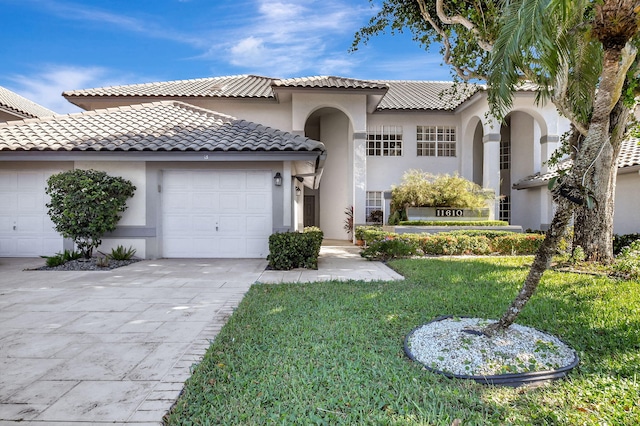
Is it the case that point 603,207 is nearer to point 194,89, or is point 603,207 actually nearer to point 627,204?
point 627,204

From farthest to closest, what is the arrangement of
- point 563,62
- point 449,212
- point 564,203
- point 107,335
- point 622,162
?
1. point 449,212
2. point 622,162
3. point 563,62
4. point 107,335
5. point 564,203

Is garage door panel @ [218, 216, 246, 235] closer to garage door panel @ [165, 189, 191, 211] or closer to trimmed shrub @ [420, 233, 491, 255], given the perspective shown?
garage door panel @ [165, 189, 191, 211]

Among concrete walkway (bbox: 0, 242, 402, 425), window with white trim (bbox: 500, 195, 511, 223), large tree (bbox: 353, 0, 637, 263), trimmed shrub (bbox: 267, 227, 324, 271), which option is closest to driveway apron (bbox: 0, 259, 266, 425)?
concrete walkway (bbox: 0, 242, 402, 425)

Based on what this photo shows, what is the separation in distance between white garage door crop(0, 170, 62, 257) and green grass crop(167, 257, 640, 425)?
27.4ft

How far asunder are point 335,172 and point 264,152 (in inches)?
382

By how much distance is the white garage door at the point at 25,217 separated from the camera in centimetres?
1016

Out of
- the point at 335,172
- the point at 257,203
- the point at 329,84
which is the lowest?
the point at 257,203

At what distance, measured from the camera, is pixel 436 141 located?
18578mm

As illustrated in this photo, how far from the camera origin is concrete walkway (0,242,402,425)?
2723mm

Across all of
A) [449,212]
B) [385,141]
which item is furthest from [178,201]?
[385,141]

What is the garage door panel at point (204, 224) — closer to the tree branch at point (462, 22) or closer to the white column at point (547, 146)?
the tree branch at point (462, 22)

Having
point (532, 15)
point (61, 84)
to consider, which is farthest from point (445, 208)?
point (61, 84)

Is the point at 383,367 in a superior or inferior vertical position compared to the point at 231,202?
inferior

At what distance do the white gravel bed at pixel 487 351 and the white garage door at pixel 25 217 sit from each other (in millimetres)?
11258
